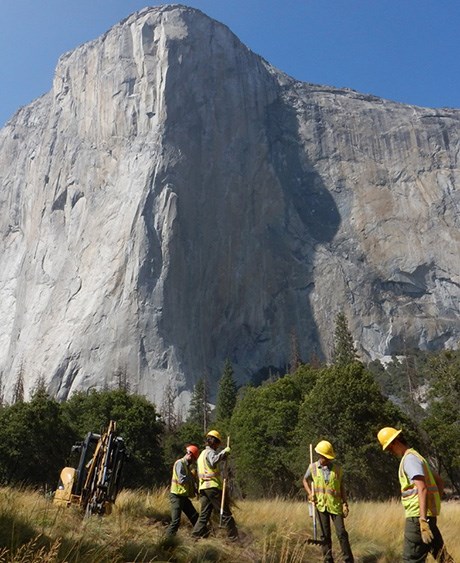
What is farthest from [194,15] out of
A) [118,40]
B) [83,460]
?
[83,460]

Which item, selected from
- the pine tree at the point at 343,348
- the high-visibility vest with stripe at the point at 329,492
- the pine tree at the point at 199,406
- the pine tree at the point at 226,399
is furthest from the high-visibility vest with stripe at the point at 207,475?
the pine tree at the point at 199,406

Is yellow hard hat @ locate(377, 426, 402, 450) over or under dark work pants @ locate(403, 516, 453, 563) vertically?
over

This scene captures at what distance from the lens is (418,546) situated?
18.2ft

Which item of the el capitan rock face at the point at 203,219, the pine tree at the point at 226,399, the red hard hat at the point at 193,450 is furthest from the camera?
the el capitan rock face at the point at 203,219

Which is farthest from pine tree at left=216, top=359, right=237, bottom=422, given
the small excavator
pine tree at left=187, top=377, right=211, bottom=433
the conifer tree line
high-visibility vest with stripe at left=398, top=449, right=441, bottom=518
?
high-visibility vest with stripe at left=398, top=449, right=441, bottom=518

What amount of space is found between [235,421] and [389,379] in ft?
133

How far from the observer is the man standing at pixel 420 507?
5502 millimetres

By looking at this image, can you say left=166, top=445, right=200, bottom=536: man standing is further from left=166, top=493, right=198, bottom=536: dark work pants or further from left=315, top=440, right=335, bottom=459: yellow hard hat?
left=315, top=440, right=335, bottom=459: yellow hard hat

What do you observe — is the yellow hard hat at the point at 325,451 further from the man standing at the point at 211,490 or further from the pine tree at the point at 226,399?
the pine tree at the point at 226,399

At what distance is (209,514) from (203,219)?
8785 cm

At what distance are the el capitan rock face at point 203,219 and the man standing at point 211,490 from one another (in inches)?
2652

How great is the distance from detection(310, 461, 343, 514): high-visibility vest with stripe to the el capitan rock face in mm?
68397

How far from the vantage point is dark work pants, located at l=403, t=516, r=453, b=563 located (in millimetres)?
5527

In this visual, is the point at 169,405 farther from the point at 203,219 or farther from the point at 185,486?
→ the point at 185,486
